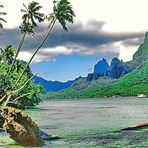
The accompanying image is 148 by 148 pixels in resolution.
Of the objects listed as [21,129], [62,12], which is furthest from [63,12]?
[21,129]

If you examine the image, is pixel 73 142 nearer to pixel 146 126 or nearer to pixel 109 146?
pixel 109 146

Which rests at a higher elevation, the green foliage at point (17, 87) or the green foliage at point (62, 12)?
the green foliage at point (62, 12)

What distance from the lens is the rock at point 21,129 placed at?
51.1 metres

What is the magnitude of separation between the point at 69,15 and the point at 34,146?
29075mm

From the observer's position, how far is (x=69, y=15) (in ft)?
235

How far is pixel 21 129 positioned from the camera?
5084 cm

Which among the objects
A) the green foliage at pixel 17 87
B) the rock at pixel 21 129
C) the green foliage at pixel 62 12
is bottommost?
the rock at pixel 21 129

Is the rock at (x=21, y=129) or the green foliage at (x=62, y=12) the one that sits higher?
the green foliage at (x=62, y=12)

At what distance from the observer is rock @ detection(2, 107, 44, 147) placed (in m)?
→ 51.1

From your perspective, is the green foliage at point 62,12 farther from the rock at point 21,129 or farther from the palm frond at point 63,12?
the rock at point 21,129

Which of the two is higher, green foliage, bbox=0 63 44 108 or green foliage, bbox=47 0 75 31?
green foliage, bbox=47 0 75 31

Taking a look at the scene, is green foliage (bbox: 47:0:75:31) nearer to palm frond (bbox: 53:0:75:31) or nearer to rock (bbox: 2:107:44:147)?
palm frond (bbox: 53:0:75:31)

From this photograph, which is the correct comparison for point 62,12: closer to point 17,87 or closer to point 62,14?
point 62,14

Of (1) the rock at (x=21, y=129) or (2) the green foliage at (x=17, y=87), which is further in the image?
(2) the green foliage at (x=17, y=87)
